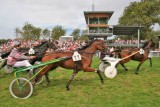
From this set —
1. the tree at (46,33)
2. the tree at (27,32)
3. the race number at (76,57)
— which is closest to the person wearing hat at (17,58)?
the race number at (76,57)

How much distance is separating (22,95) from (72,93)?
1540mm

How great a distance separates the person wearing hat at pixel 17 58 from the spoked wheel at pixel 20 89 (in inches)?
41.7

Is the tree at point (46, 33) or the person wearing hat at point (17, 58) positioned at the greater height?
the tree at point (46, 33)

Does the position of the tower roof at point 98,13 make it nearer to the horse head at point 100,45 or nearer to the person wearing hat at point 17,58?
the horse head at point 100,45

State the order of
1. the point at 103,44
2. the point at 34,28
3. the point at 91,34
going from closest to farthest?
the point at 103,44 < the point at 91,34 < the point at 34,28

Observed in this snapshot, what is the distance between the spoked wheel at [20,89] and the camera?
765cm

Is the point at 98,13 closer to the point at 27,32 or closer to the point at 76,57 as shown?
the point at 27,32

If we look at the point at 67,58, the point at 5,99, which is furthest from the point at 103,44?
the point at 5,99

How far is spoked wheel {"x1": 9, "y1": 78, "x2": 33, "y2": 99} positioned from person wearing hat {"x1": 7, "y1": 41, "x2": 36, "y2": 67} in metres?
1.06

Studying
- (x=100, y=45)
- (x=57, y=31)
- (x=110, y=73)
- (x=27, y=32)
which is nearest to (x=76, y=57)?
(x=100, y=45)

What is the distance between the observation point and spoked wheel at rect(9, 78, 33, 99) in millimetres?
7652

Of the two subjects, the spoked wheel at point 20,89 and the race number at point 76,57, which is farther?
the race number at point 76,57

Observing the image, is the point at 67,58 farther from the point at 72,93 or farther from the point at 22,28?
the point at 22,28

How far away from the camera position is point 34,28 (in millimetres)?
54156
